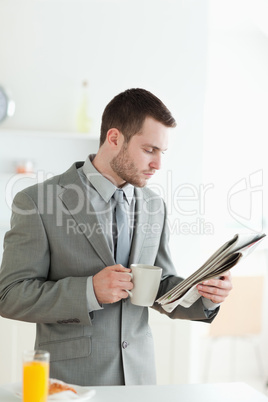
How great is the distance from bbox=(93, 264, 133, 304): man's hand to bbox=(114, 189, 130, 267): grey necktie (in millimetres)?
227

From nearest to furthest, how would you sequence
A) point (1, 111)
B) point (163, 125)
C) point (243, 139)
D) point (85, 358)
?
point (85, 358) < point (163, 125) < point (1, 111) < point (243, 139)

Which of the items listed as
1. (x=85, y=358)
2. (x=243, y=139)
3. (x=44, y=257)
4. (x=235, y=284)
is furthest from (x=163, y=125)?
(x=243, y=139)

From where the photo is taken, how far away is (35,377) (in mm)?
1254

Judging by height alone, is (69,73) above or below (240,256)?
above

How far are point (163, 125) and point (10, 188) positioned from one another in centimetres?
172

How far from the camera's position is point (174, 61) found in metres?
3.45

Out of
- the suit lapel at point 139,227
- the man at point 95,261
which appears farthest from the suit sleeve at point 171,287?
the suit lapel at point 139,227

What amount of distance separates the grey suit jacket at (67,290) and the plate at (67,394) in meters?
0.28

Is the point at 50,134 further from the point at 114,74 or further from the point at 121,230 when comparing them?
the point at 121,230

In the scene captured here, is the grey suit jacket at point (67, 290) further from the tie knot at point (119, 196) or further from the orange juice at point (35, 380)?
the orange juice at point (35, 380)

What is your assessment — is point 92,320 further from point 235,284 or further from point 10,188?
point 235,284

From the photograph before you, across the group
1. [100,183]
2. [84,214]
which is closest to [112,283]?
[84,214]

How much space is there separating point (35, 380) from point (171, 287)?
2.45ft

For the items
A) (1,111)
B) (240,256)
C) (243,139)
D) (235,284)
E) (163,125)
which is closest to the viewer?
(240,256)
